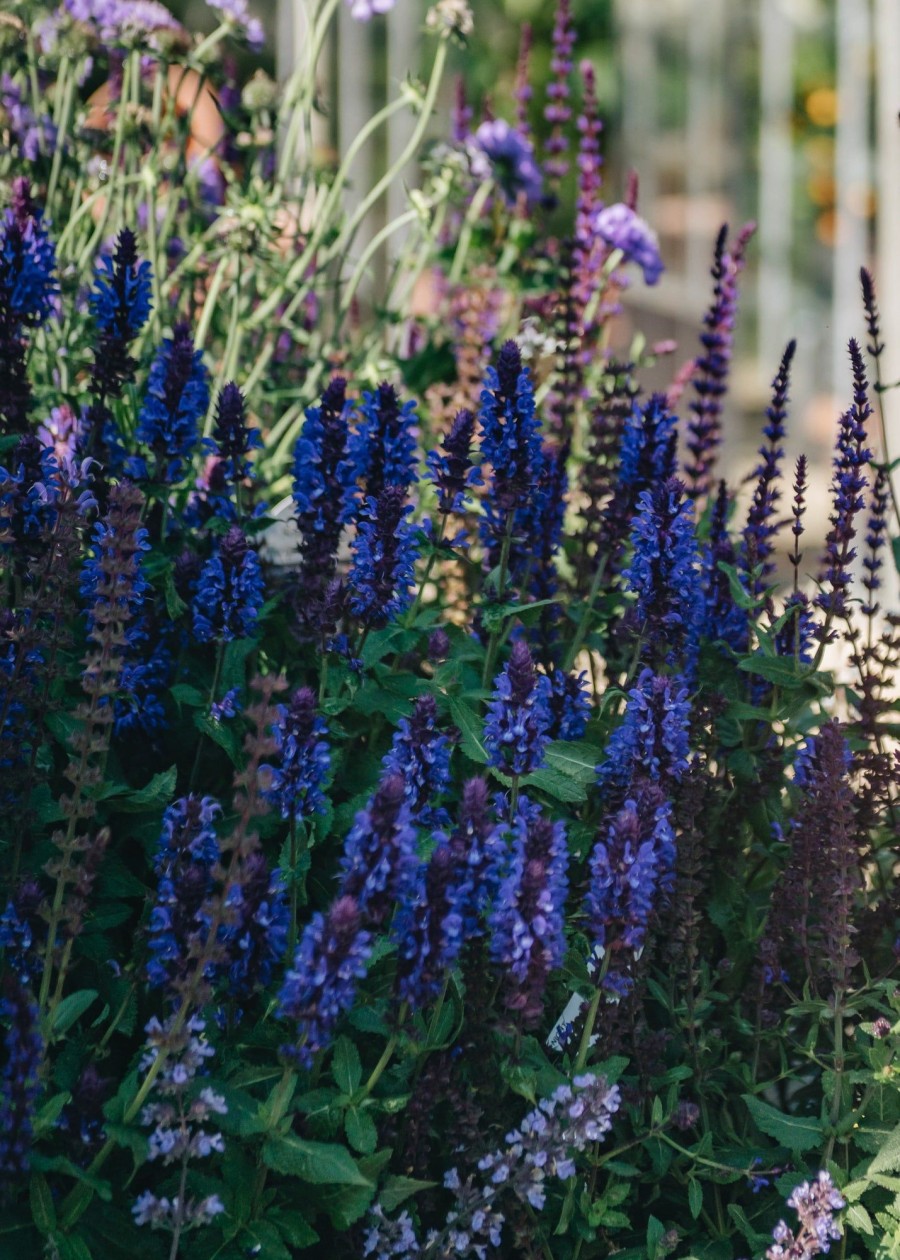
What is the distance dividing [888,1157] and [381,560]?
829mm

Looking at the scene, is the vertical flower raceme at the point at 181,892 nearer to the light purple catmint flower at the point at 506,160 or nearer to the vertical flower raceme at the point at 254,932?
the vertical flower raceme at the point at 254,932

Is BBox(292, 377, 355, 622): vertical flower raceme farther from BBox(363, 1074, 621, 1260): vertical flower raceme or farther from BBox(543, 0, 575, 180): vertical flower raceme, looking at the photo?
BBox(543, 0, 575, 180): vertical flower raceme

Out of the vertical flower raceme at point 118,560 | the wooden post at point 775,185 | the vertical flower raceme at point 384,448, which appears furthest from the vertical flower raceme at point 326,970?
the wooden post at point 775,185

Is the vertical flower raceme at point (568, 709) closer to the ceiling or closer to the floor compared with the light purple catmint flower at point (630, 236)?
closer to the floor

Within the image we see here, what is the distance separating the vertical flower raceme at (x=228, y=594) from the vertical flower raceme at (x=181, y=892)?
0.98 ft

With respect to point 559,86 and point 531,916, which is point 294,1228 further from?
point 559,86

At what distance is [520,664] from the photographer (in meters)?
1.50

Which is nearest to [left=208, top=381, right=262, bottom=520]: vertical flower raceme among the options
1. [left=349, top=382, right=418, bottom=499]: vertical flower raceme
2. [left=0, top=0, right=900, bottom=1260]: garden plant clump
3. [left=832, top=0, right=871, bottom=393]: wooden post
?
[left=0, top=0, right=900, bottom=1260]: garden plant clump

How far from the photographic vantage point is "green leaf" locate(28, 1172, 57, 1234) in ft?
4.54

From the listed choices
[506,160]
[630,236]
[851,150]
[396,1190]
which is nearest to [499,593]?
[396,1190]

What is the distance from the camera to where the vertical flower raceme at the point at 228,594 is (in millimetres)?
1729

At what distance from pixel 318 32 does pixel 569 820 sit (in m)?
1.70

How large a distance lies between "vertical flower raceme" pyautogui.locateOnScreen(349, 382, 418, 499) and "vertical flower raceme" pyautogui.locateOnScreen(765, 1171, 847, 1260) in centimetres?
92

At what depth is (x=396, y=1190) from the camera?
1.47m
